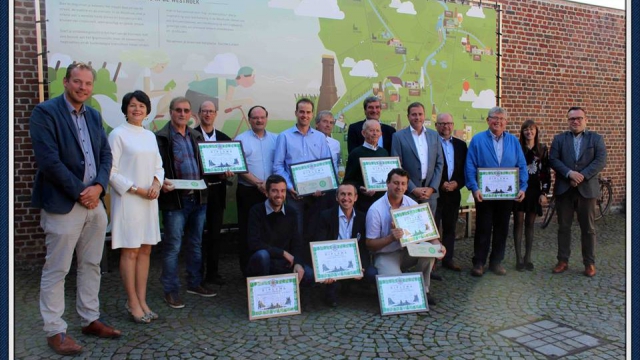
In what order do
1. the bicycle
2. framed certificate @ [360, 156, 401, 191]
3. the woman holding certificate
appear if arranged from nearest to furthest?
framed certificate @ [360, 156, 401, 191] → the woman holding certificate → the bicycle

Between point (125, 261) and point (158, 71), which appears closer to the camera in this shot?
point (125, 261)

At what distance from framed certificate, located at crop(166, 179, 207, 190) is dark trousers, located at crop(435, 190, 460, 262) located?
2.89m

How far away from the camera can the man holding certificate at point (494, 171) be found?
5.81 metres

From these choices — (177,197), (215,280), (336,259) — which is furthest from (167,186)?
(336,259)

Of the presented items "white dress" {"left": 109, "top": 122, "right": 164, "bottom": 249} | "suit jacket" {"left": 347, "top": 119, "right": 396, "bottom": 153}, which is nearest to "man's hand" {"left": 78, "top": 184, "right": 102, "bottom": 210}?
"white dress" {"left": 109, "top": 122, "right": 164, "bottom": 249}

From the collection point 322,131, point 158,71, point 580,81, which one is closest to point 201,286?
point 322,131

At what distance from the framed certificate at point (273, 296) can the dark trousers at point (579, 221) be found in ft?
11.7

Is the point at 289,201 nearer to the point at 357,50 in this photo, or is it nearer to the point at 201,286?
the point at 201,286

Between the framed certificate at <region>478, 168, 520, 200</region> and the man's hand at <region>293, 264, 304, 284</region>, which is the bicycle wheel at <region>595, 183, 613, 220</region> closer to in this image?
the framed certificate at <region>478, 168, 520, 200</region>

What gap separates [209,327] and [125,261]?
905mm

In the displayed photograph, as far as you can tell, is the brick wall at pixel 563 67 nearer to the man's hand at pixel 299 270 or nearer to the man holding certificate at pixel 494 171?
the man holding certificate at pixel 494 171

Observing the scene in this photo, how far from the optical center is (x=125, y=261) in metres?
4.20

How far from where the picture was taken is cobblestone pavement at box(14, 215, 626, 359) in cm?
377

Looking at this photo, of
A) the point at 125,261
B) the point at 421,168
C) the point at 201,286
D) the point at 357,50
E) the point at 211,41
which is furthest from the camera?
the point at 357,50
